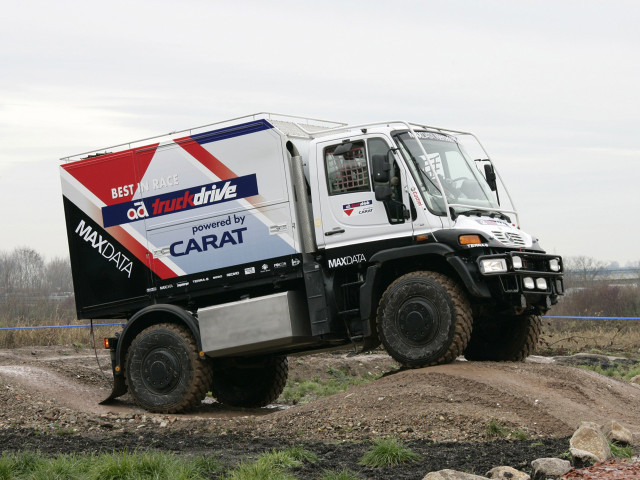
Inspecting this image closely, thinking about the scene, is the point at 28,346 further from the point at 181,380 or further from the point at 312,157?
the point at 312,157

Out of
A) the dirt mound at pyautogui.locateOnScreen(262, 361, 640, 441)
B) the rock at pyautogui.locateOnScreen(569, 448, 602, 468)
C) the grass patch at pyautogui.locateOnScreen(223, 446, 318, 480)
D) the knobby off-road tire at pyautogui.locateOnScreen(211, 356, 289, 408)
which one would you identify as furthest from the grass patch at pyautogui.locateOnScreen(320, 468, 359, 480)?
the knobby off-road tire at pyautogui.locateOnScreen(211, 356, 289, 408)

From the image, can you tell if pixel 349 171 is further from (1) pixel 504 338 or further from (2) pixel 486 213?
(1) pixel 504 338

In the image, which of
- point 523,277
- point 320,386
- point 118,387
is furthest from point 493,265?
point 320,386

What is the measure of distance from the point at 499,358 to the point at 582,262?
31803 millimetres

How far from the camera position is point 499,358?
13562 millimetres

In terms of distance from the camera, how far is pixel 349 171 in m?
12.5

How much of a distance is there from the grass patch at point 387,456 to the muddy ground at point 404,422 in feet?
0.42

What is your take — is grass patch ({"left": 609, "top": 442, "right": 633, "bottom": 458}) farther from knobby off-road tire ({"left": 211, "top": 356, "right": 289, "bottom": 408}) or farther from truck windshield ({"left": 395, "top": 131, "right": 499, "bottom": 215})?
knobby off-road tire ({"left": 211, "top": 356, "right": 289, "bottom": 408})

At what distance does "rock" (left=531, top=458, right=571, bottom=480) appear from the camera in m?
7.78

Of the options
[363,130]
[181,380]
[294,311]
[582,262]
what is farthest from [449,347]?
[582,262]

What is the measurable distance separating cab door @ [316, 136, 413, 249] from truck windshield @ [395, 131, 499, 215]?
26 centimetres

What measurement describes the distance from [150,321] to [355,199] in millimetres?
3714

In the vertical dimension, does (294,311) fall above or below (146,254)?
below

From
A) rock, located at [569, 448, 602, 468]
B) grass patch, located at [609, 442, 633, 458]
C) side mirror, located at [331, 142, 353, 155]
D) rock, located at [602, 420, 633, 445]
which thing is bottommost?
grass patch, located at [609, 442, 633, 458]
